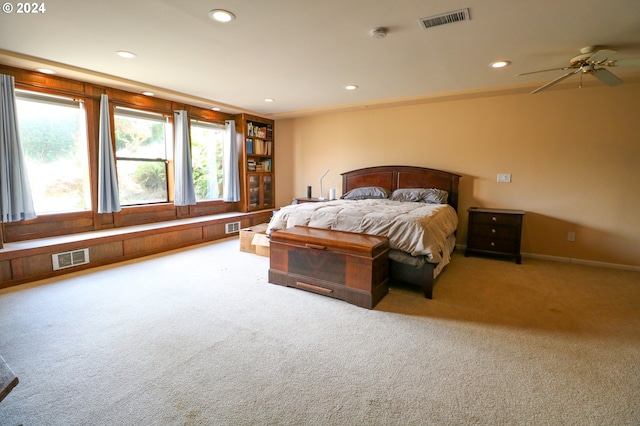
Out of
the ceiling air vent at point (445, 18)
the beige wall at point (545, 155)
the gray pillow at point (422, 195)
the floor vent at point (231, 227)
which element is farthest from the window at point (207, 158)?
the ceiling air vent at point (445, 18)

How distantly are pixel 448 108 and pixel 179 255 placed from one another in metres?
4.65

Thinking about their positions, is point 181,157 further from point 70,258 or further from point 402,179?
point 402,179

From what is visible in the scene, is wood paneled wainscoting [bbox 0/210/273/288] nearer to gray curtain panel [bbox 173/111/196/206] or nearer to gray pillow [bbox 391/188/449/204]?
gray curtain panel [bbox 173/111/196/206]

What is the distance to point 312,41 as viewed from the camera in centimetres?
263

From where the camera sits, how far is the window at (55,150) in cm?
343

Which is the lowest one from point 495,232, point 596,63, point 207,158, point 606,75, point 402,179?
point 495,232

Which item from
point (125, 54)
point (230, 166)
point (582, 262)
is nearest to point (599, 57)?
point (582, 262)

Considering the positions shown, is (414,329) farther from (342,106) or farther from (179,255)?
(342,106)

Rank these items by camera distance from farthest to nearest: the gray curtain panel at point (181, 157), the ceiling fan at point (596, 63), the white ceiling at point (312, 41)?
the gray curtain panel at point (181, 157) → the ceiling fan at point (596, 63) → the white ceiling at point (312, 41)

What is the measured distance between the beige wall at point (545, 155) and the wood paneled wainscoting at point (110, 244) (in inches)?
122

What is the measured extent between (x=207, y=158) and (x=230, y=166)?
1.45 ft

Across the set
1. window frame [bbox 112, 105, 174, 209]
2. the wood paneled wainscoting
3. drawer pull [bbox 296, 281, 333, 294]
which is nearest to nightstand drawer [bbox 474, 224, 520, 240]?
drawer pull [bbox 296, 281, 333, 294]

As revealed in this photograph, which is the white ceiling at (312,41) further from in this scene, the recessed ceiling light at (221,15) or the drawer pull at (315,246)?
the drawer pull at (315,246)

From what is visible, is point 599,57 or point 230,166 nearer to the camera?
point 599,57
